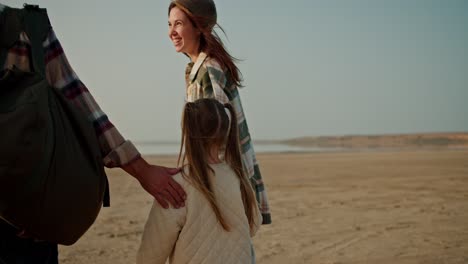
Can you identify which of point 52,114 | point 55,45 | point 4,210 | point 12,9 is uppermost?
point 12,9

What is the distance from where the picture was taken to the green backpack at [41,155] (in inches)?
56.8

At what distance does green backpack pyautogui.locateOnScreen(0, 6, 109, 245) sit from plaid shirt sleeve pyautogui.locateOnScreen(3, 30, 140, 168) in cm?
4

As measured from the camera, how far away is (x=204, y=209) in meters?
2.13

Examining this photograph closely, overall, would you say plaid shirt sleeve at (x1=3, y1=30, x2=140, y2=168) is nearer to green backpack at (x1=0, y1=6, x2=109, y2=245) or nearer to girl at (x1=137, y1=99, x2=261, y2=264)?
green backpack at (x1=0, y1=6, x2=109, y2=245)

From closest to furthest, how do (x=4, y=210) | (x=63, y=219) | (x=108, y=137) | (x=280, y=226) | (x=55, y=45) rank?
(x=4, y=210), (x=63, y=219), (x=55, y=45), (x=108, y=137), (x=280, y=226)

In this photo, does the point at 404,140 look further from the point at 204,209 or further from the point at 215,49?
the point at 204,209

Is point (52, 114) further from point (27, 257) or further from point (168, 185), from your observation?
point (168, 185)

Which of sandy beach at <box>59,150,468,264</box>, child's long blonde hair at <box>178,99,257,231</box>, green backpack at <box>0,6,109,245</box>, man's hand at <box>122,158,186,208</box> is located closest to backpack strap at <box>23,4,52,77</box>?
green backpack at <box>0,6,109,245</box>

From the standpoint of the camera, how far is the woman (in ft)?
8.55

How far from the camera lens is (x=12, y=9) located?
66.2 inches

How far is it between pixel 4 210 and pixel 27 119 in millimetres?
257

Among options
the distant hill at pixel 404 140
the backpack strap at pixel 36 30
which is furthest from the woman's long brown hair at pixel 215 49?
the distant hill at pixel 404 140

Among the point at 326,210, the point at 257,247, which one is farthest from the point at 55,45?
the point at 326,210

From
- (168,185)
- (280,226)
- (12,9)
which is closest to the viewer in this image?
(12,9)
